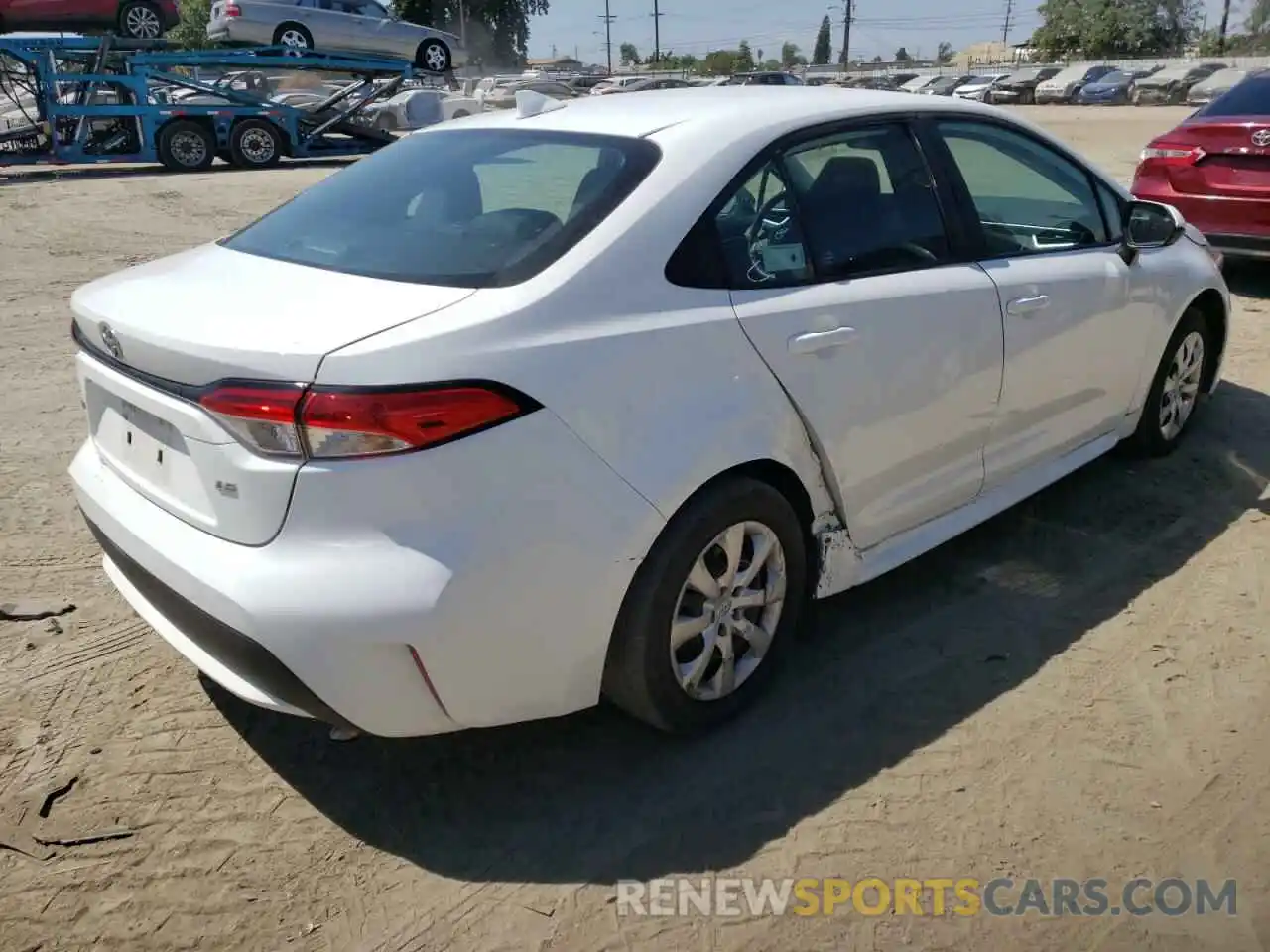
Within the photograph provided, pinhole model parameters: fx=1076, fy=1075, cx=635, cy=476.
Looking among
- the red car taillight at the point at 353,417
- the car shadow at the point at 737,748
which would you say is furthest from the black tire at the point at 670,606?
the red car taillight at the point at 353,417

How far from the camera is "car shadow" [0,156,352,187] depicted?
60.7 feet

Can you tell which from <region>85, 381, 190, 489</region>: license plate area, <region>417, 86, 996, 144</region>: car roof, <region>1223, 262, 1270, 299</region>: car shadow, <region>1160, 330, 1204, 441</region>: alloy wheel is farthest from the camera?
<region>1223, 262, 1270, 299</region>: car shadow

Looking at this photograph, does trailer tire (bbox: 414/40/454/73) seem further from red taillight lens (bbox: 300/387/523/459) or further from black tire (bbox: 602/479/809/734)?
red taillight lens (bbox: 300/387/523/459)

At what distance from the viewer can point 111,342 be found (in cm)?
265

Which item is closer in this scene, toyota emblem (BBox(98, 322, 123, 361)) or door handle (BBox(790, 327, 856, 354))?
toyota emblem (BBox(98, 322, 123, 361))

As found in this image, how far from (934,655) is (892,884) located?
1021 millimetres

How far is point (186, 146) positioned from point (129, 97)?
1.15 metres

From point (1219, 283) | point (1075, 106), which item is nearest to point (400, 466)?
point (1219, 283)

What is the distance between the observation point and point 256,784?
2.79 m

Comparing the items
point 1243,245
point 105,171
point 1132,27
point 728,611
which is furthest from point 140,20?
point 1132,27

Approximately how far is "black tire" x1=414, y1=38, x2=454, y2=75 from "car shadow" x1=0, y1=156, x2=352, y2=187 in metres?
2.55

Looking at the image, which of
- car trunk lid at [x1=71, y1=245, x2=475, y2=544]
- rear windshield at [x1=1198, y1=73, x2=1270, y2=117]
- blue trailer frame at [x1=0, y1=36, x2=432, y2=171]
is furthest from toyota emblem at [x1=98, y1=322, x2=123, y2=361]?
blue trailer frame at [x1=0, y1=36, x2=432, y2=171]

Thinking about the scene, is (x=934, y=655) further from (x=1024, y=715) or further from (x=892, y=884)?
(x=892, y=884)

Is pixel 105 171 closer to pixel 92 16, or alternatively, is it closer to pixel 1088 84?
pixel 92 16
